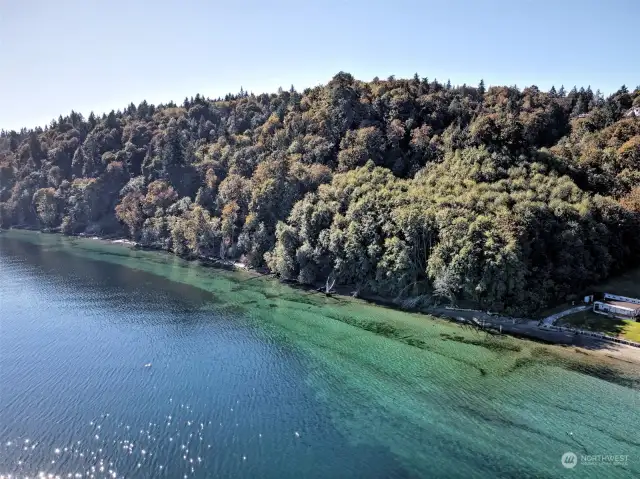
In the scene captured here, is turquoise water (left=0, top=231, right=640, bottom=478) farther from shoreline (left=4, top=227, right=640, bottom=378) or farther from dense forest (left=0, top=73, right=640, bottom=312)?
dense forest (left=0, top=73, right=640, bottom=312)

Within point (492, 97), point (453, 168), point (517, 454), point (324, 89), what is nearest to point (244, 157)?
point (324, 89)

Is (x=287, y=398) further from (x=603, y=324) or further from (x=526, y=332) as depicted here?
(x=603, y=324)

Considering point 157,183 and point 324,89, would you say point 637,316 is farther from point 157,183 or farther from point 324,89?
point 157,183

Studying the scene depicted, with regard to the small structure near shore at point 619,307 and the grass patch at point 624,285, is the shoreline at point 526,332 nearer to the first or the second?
the small structure near shore at point 619,307

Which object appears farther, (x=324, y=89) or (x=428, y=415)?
(x=324, y=89)

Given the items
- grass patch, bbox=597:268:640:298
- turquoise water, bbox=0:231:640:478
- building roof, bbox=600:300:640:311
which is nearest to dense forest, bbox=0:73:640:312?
grass patch, bbox=597:268:640:298

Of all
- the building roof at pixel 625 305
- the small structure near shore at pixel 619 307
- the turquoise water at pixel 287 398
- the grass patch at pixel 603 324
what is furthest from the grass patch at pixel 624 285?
the turquoise water at pixel 287 398
